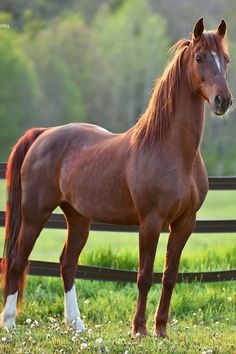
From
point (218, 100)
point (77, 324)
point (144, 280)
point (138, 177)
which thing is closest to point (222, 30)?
point (218, 100)

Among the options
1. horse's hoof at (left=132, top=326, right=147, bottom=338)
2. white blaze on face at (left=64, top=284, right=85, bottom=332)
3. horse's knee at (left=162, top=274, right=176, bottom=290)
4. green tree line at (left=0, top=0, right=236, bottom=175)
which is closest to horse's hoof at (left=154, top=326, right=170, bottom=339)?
horse's hoof at (left=132, top=326, right=147, bottom=338)

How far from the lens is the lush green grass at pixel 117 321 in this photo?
4.92 m

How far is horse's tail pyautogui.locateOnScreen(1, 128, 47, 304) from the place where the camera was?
240 inches

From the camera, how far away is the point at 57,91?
47.4 m

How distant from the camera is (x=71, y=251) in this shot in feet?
20.4

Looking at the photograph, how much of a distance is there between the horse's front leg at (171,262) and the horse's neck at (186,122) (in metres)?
0.49

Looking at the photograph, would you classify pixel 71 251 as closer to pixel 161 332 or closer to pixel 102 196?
pixel 102 196

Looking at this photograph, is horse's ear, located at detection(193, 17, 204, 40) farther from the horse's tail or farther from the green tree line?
the green tree line

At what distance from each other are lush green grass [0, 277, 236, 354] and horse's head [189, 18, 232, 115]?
1.54 metres

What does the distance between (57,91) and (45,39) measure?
343 centimetres

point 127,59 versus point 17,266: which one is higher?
point 17,266

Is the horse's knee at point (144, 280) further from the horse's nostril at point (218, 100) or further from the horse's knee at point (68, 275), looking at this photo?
the horse's nostril at point (218, 100)

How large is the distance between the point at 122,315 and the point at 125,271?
0.54 meters

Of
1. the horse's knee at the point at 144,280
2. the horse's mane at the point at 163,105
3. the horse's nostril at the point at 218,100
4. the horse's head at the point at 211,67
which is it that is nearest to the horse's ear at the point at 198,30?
the horse's head at the point at 211,67
